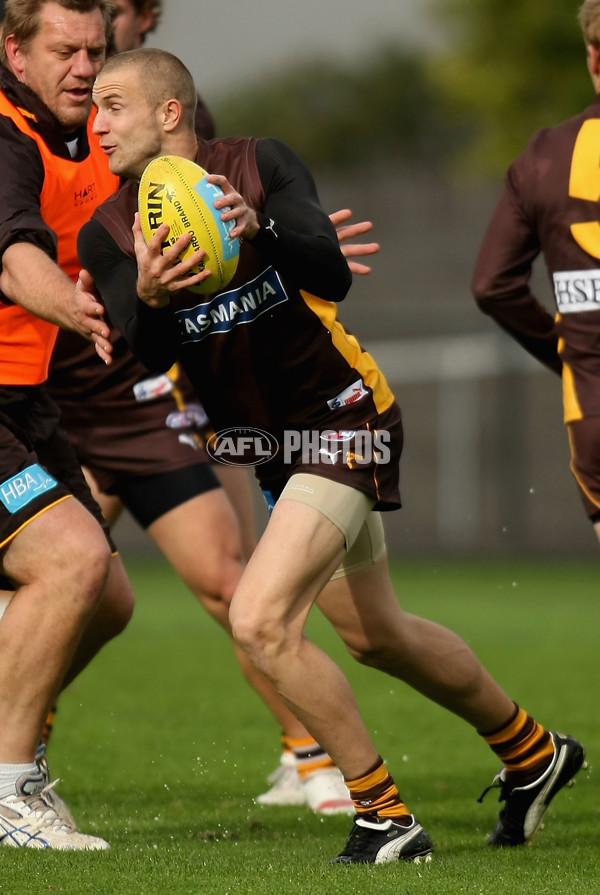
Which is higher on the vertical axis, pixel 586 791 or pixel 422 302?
pixel 586 791

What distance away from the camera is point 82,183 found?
16.4 ft

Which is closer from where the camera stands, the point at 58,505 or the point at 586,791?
the point at 58,505

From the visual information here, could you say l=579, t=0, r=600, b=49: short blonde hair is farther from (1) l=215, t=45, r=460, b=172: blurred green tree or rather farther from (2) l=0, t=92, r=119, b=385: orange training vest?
(1) l=215, t=45, r=460, b=172: blurred green tree

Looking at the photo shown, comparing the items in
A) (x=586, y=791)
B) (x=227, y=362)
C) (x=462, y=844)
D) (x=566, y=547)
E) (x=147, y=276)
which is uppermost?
(x=147, y=276)

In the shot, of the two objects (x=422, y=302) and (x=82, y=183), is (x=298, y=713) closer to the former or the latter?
(x=82, y=183)

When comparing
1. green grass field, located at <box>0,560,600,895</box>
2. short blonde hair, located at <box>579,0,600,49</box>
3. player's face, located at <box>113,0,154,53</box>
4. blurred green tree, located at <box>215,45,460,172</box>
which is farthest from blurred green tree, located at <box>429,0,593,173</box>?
blurred green tree, located at <box>215,45,460,172</box>

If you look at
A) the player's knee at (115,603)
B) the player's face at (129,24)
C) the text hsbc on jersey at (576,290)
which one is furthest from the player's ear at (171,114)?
the player's face at (129,24)

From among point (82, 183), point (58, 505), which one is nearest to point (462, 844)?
point (58, 505)

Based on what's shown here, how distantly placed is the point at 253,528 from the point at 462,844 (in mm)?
2168

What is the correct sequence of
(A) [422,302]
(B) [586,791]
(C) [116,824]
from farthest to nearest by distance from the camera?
(A) [422,302] → (B) [586,791] → (C) [116,824]

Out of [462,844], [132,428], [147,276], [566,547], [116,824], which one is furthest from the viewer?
[566,547]

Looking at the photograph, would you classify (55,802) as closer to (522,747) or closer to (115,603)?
(115,603)

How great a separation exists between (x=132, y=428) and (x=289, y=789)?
68.6 inches

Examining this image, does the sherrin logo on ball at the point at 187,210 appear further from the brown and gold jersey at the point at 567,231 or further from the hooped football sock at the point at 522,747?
the hooped football sock at the point at 522,747
